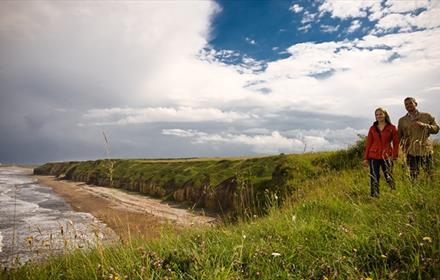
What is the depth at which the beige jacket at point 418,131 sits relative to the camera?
8.48 metres

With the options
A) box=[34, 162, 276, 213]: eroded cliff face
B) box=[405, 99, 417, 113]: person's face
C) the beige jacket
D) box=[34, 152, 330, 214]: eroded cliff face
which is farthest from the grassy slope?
box=[34, 162, 276, 213]: eroded cliff face

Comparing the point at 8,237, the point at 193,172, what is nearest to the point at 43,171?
the point at 193,172

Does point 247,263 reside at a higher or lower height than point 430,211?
lower

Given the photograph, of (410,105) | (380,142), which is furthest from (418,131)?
(380,142)

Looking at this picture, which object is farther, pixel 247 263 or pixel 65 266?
pixel 65 266

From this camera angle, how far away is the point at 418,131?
8.73m

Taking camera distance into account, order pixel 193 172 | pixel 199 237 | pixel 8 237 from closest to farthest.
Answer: pixel 199 237, pixel 8 237, pixel 193 172

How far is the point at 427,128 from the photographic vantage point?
8.49 meters

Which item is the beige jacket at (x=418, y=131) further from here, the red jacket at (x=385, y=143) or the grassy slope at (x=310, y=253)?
the grassy slope at (x=310, y=253)

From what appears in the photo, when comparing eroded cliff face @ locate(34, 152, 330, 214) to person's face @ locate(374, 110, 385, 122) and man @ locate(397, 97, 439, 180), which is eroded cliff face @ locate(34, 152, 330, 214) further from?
man @ locate(397, 97, 439, 180)

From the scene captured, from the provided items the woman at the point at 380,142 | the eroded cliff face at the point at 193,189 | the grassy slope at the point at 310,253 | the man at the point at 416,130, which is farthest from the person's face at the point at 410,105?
the eroded cliff face at the point at 193,189

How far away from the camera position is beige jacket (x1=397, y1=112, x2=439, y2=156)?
8.48 meters

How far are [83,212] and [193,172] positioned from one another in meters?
19.8

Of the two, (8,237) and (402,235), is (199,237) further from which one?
(8,237)
